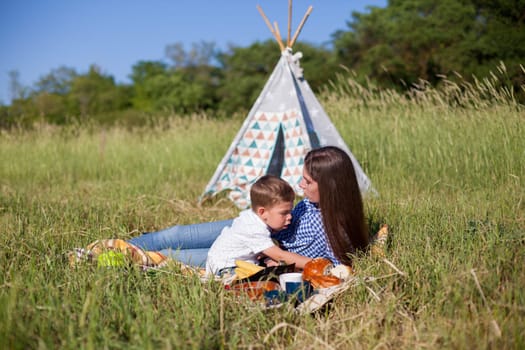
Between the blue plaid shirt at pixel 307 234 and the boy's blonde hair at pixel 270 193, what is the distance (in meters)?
0.29

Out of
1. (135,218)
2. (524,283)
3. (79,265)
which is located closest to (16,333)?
(79,265)

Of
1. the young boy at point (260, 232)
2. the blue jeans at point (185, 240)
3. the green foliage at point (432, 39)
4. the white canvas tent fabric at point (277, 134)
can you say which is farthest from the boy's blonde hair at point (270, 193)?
the green foliage at point (432, 39)

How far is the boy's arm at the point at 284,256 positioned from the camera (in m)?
2.56

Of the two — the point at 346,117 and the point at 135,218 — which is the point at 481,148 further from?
the point at 135,218

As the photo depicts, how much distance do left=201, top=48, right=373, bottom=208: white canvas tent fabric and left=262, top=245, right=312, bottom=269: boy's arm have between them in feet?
6.09

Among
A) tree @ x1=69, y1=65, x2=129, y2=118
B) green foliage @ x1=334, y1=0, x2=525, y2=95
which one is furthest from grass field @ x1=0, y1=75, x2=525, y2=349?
tree @ x1=69, y1=65, x2=129, y2=118

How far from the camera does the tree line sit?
8266mm

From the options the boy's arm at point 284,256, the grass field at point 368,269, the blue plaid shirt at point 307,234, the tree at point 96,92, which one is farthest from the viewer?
the tree at point 96,92

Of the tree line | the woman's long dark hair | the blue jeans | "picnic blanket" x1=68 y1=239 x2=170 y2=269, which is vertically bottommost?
the blue jeans

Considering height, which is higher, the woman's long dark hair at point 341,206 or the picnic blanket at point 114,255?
the woman's long dark hair at point 341,206

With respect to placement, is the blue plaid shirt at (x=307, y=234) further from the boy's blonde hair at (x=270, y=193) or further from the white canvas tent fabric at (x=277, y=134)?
the white canvas tent fabric at (x=277, y=134)

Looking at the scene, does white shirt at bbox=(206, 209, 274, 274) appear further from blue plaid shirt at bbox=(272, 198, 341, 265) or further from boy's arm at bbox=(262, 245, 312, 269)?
blue plaid shirt at bbox=(272, 198, 341, 265)

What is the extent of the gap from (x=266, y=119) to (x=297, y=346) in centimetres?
313

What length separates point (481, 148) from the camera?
13.3 feet
